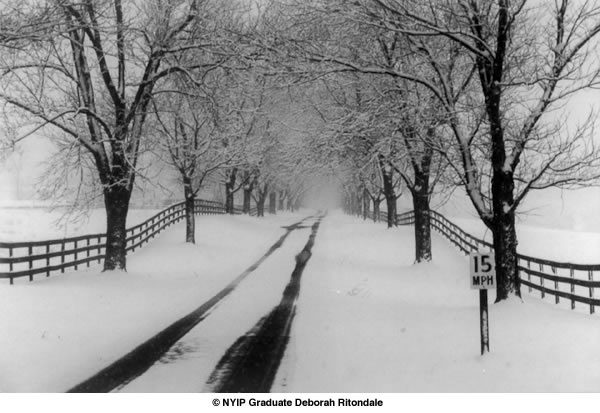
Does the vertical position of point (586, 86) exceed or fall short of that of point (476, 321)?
it exceeds it

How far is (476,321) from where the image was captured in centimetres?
1091

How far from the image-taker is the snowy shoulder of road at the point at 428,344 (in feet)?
24.7

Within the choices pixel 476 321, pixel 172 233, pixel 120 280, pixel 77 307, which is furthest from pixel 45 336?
pixel 172 233

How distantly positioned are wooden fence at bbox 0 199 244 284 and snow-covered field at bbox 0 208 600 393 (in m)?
0.49

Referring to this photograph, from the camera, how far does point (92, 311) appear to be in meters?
12.6

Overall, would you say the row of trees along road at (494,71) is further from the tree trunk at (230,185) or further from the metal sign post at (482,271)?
the tree trunk at (230,185)

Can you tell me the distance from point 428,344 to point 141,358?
4833 millimetres

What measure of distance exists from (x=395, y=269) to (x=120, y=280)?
9.75 meters

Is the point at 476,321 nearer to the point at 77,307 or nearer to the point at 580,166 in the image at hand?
the point at 580,166

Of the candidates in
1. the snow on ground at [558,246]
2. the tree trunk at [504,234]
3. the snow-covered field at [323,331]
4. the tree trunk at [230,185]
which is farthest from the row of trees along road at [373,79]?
the tree trunk at [230,185]

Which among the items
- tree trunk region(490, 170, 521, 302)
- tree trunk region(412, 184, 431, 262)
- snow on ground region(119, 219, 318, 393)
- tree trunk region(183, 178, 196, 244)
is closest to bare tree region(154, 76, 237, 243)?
tree trunk region(183, 178, 196, 244)

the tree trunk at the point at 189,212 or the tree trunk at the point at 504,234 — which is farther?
the tree trunk at the point at 189,212

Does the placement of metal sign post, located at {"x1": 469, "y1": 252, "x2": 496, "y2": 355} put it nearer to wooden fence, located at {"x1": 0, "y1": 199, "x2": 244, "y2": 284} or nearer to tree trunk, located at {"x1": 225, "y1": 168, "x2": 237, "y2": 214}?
wooden fence, located at {"x1": 0, "y1": 199, "x2": 244, "y2": 284}

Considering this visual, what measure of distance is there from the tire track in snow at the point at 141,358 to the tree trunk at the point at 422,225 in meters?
9.28
